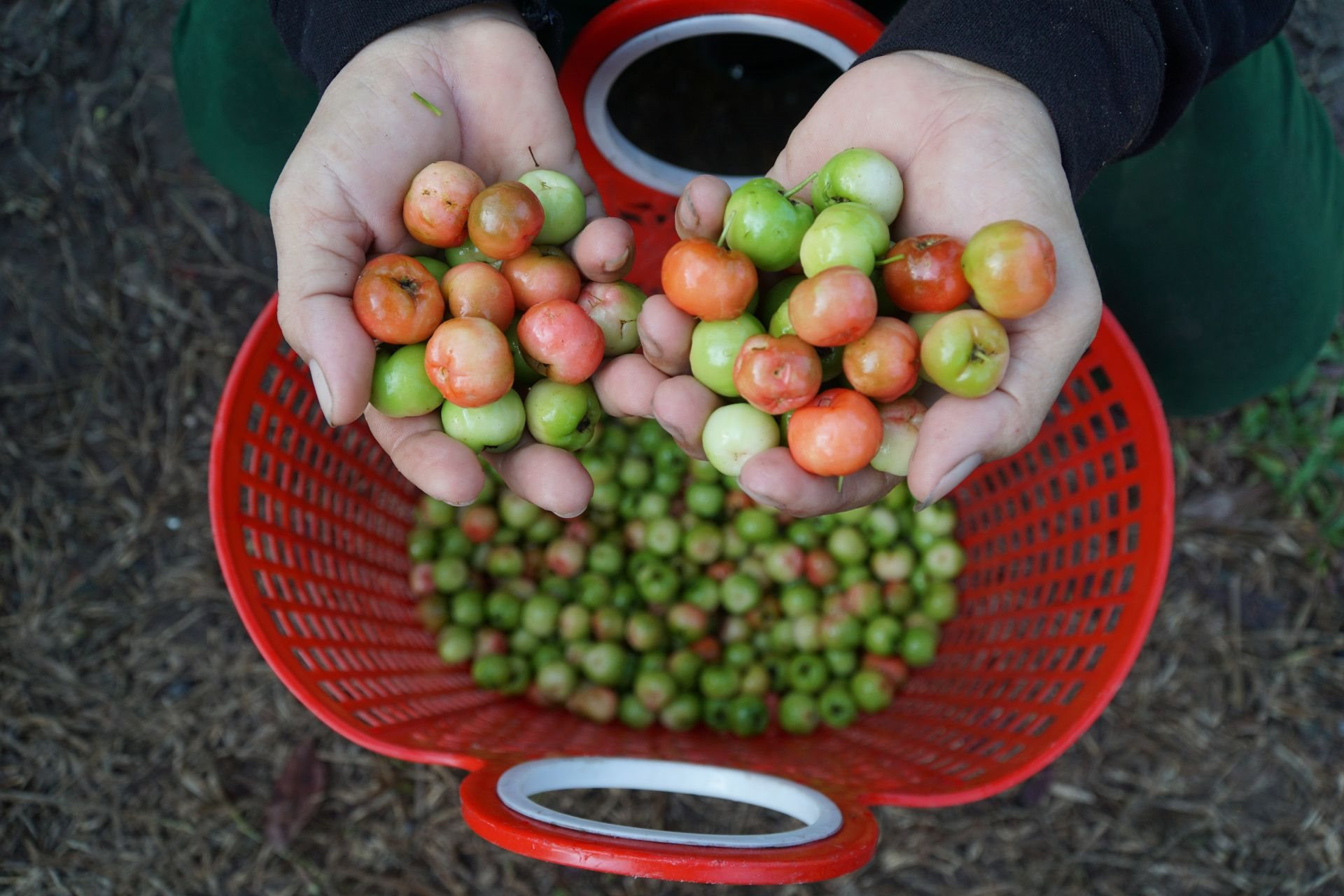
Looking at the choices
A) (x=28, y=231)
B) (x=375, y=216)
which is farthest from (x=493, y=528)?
(x=28, y=231)

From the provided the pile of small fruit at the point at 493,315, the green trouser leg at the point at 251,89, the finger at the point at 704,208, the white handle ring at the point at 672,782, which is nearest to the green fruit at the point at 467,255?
the pile of small fruit at the point at 493,315

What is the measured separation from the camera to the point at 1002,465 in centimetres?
414

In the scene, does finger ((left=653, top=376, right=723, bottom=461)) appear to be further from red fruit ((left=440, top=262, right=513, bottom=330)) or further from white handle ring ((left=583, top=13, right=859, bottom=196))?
white handle ring ((left=583, top=13, right=859, bottom=196))

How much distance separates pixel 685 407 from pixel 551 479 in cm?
42

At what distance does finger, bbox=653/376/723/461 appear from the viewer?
2.80 meters

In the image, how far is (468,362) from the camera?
8.75 feet

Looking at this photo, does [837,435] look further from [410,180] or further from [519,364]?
[410,180]

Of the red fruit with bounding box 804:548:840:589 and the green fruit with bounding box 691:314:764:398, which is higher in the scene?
the green fruit with bounding box 691:314:764:398

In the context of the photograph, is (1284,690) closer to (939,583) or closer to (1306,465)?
(1306,465)

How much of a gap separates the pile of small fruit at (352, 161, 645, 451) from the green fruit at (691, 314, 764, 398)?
279 mm

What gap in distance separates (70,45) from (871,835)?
211 inches

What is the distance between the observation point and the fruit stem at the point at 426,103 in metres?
2.91

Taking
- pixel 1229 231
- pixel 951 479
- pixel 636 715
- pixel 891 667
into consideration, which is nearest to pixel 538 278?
pixel 951 479

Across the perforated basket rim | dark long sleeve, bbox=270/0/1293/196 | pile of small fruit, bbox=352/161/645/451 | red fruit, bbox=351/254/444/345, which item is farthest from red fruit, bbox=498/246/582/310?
dark long sleeve, bbox=270/0/1293/196
